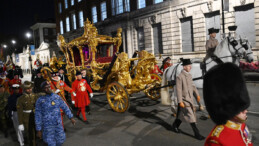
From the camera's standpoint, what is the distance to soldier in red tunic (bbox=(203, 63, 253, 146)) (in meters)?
1.82

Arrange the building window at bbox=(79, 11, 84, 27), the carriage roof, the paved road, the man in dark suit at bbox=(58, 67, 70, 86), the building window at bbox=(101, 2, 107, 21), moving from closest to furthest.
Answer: the paved road
the man in dark suit at bbox=(58, 67, 70, 86)
the carriage roof
the building window at bbox=(101, 2, 107, 21)
the building window at bbox=(79, 11, 84, 27)

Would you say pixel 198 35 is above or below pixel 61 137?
above

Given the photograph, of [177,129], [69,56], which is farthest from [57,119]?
[69,56]

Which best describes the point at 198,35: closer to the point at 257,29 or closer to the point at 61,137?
the point at 257,29

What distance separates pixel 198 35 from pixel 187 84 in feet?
43.7

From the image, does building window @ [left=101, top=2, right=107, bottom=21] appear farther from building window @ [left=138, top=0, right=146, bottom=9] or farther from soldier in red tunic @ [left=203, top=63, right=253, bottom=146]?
soldier in red tunic @ [left=203, top=63, right=253, bottom=146]

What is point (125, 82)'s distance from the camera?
7.67 metres

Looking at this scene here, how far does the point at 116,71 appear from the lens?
7.78 m

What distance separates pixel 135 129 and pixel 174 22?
48.5ft

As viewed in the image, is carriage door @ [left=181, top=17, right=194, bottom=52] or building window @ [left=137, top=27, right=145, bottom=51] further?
building window @ [left=137, top=27, right=145, bottom=51]

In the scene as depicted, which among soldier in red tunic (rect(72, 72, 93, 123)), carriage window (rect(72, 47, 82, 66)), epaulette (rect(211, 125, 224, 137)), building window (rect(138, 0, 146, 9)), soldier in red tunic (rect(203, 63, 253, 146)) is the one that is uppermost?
building window (rect(138, 0, 146, 9))

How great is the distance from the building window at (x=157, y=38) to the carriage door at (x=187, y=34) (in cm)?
252

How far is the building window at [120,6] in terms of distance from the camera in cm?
2372

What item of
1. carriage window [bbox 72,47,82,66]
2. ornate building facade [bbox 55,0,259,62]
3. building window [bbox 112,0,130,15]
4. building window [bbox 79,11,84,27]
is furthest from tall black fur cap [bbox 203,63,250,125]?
building window [bbox 79,11,84,27]
